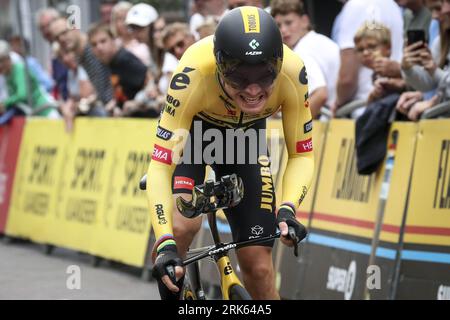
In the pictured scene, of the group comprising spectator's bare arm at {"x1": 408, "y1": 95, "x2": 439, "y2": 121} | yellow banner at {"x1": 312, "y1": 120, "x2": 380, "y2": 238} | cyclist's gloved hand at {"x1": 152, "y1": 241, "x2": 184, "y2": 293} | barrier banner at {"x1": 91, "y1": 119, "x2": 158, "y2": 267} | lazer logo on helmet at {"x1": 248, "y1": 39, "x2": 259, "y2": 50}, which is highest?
lazer logo on helmet at {"x1": 248, "y1": 39, "x2": 259, "y2": 50}

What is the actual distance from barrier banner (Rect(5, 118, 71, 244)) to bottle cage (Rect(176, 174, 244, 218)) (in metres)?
6.78

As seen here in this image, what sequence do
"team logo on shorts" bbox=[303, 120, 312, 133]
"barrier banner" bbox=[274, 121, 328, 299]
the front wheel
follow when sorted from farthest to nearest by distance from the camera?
"barrier banner" bbox=[274, 121, 328, 299] → "team logo on shorts" bbox=[303, 120, 312, 133] → the front wheel

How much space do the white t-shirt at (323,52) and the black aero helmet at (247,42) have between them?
3.64 metres

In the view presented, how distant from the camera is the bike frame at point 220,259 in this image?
497 cm

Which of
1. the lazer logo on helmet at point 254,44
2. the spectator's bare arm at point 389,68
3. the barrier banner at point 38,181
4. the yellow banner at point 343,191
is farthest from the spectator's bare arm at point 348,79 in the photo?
the barrier banner at point 38,181

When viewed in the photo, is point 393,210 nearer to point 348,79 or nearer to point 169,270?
point 348,79

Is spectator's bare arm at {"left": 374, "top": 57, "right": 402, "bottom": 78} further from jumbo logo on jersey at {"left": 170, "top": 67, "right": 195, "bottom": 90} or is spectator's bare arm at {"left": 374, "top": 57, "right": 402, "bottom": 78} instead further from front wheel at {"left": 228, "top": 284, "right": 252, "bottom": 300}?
front wheel at {"left": 228, "top": 284, "right": 252, "bottom": 300}

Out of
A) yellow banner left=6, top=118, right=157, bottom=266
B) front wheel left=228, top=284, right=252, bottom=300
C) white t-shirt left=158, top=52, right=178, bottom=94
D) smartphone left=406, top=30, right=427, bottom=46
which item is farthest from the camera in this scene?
white t-shirt left=158, top=52, right=178, bottom=94

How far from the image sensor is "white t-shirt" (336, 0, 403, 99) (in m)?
8.30

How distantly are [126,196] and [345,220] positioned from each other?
3.11 meters

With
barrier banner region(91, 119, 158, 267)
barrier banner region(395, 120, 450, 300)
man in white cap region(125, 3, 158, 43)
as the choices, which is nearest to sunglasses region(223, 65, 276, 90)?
barrier banner region(395, 120, 450, 300)

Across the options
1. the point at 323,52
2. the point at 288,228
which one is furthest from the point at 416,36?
the point at 288,228

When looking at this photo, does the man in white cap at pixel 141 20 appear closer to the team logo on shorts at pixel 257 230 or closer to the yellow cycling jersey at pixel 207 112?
the yellow cycling jersey at pixel 207 112
